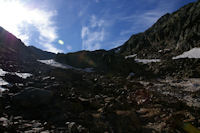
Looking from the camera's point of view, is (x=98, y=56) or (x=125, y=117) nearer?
(x=125, y=117)

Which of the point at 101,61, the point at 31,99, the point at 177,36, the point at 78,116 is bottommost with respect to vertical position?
the point at 78,116

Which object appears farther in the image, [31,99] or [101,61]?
[101,61]

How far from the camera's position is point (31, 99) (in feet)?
21.9

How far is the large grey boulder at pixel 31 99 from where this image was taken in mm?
6582

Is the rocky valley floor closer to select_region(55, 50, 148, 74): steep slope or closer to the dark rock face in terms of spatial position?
select_region(55, 50, 148, 74): steep slope

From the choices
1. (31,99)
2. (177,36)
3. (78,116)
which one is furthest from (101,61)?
(78,116)

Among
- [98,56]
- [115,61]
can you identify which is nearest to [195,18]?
[115,61]

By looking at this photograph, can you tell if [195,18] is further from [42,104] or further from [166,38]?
[42,104]

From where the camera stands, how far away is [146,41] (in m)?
44.6

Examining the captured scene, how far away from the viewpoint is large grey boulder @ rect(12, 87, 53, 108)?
21.6 feet

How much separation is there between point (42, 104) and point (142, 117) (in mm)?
4927

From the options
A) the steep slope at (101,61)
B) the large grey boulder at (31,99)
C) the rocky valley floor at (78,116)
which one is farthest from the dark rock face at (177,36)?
the large grey boulder at (31,99)

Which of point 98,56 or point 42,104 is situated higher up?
point 98,56

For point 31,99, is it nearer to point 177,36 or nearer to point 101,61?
point 101,61
